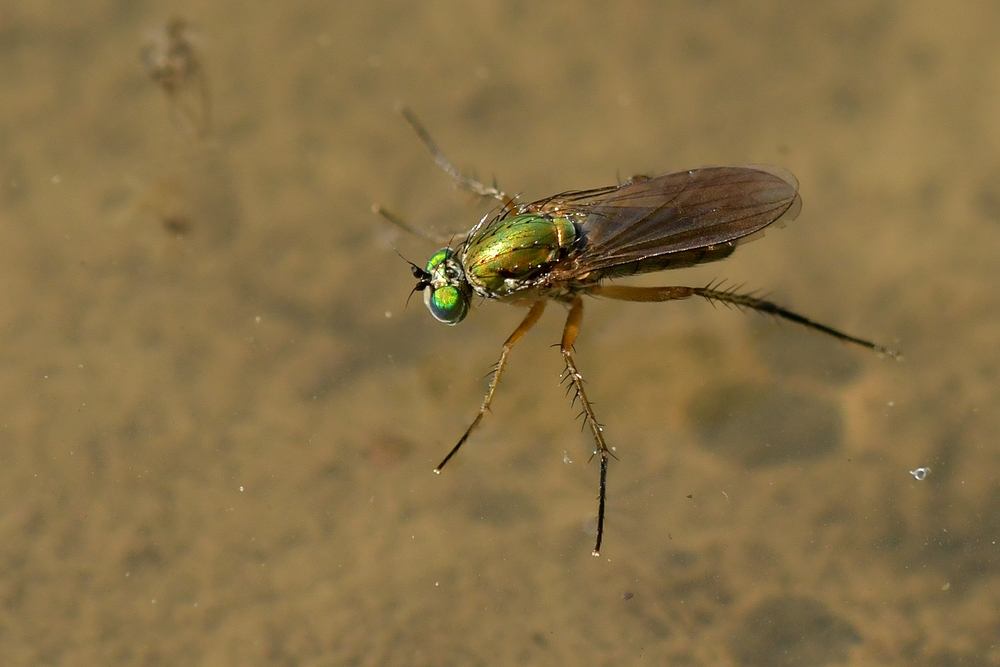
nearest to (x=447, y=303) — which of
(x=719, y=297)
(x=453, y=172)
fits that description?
(x=453, y=172)

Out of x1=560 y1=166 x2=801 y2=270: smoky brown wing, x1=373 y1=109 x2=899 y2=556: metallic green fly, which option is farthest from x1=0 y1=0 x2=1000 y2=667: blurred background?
x1=560 y1=166 x2=801 y2=270: smoky brown wing

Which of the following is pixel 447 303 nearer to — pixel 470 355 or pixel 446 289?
pixel 446 289

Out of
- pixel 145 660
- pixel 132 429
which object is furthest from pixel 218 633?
pixel 132 429

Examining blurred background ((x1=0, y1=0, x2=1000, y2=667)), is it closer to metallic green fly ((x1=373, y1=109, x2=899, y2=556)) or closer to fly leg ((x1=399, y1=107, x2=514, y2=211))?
fly leg ((x1=399, y1=107, x2=514, y2=211))

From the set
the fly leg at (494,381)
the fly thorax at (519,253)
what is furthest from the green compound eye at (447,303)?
the fly leg at (494,381)

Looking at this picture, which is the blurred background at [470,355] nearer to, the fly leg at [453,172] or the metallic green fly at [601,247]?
the fly leg at [453,172]

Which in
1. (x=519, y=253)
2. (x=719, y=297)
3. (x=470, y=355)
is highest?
(x=519, y=253)
